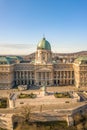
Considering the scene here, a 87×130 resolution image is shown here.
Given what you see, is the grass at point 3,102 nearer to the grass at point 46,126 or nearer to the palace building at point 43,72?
the grass at point 46,126

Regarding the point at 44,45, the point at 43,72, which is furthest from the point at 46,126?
the point at 44,45

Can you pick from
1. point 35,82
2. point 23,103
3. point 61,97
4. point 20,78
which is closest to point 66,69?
point 35,82

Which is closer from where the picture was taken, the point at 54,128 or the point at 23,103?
the point at 54,128

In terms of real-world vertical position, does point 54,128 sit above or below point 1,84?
below

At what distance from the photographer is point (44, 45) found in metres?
116

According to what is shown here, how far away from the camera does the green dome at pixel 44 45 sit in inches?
4574

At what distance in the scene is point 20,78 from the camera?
116812 mm

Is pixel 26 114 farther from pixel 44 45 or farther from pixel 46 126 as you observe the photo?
pixel 44 45

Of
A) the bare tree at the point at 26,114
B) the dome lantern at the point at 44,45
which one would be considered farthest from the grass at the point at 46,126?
the dome lantern at the point at 44,45

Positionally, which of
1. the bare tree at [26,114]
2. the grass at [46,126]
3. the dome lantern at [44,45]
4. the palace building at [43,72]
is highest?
the dome lantern at [44,45]

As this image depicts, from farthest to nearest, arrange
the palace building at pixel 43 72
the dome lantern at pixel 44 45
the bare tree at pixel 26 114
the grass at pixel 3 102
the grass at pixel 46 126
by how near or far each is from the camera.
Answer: the dome lantern at pixel 44 45 < the palace building at pixel 43 72 < the grass at pixel 3 102 < the bare tree at pixel 26 114 < the grass at pixel 46 126

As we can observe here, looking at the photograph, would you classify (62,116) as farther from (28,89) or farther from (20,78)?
(20,78)

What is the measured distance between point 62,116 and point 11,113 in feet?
55.5

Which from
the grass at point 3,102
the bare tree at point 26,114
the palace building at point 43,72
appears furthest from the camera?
the palace building at point 43,72
